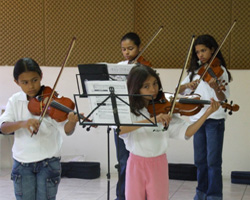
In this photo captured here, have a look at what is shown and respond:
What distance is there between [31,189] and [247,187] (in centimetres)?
266

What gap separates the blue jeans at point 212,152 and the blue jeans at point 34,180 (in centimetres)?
143

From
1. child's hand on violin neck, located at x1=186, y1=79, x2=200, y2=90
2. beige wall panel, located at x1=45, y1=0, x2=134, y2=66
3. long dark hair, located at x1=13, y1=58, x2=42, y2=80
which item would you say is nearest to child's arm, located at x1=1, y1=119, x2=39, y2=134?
long dark hair, located at x1=13, y1=58, x2=42, y2=80

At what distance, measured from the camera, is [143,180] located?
2.55 meters

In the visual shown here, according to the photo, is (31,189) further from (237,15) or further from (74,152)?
(237,15)

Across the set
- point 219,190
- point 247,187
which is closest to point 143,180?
point 219,190

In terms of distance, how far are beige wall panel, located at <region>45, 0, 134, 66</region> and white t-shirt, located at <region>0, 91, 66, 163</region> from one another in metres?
2.62

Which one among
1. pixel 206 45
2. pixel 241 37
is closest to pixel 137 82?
pixel 206 45

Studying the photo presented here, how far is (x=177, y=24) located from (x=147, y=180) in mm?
2944

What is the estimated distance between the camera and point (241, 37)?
5.05 metres

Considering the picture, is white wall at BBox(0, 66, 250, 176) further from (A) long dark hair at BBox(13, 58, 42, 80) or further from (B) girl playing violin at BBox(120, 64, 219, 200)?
(A) long dark hair at BBox(13, 58, 42, 80)

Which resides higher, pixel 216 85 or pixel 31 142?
pixel 216 85

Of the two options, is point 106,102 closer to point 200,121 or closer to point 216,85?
point 200,121

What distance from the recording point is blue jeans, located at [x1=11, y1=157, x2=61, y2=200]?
2.63 metres

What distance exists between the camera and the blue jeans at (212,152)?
3600 mm
